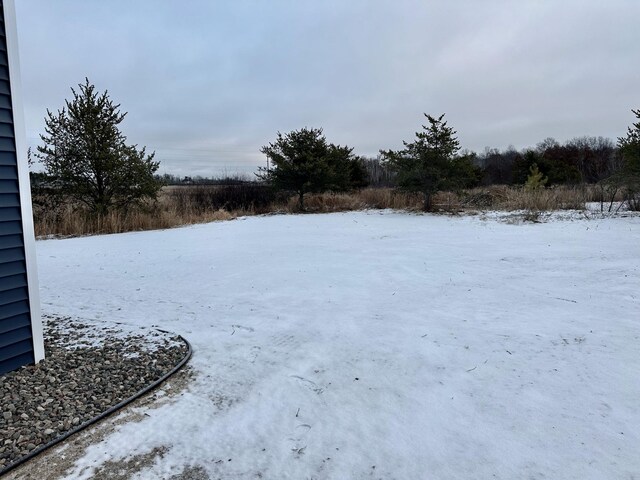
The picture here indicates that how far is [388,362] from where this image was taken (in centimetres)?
208

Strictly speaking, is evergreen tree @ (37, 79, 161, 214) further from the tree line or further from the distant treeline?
the distant treeline

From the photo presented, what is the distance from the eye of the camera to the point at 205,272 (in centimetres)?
432

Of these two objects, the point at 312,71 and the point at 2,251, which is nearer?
the point at 2,251

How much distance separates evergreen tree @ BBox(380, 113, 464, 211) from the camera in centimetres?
989

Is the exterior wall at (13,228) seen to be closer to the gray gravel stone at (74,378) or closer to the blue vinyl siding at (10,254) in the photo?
the blue vinyl siding at (10,254)

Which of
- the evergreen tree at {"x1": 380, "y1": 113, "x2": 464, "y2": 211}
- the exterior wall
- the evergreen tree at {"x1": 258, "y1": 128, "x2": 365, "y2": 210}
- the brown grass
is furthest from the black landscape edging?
the evergreen tree at {"x1": 258, "y1": 128, "x2": 365, "y2": 210}

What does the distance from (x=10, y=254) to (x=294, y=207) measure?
1088 cm

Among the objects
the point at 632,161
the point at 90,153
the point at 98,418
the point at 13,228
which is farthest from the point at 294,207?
the point at 98,418

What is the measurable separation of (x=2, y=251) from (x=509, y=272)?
4.25 meters

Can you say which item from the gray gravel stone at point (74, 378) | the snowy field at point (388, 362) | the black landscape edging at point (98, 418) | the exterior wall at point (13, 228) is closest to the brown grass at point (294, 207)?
the snowy field at point (388, 362)

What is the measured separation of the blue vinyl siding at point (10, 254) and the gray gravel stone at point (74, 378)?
0.47 ft

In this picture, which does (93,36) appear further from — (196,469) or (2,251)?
(196,469)

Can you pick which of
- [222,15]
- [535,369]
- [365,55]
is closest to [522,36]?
[365,55]

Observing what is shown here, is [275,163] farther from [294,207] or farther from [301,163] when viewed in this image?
[294,207]
